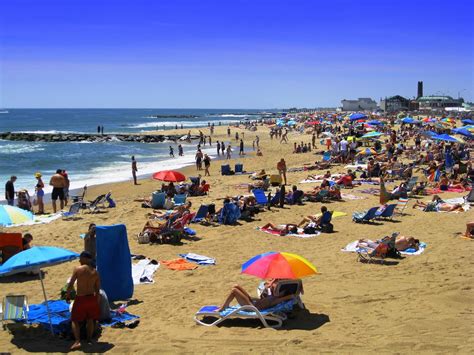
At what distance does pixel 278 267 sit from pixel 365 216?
6.40 m

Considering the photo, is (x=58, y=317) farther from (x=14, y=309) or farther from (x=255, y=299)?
(x=255, y=299)

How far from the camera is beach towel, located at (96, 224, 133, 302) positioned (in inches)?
284

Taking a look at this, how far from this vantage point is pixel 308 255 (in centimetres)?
961

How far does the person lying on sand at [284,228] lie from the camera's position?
1133 cm

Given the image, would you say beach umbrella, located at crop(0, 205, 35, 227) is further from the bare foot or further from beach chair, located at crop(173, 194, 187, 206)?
beach chair, located at crop(173, 194, 187, 206)

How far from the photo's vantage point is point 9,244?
870cm

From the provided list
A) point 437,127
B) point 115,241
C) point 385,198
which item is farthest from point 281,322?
point 437,127

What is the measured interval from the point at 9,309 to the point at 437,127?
3378 cm

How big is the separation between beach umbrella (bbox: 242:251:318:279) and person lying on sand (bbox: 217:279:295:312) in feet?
0.90

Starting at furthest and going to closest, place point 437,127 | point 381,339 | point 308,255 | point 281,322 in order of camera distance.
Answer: point 437,127
point 308,255
point 281,322
point 381,339

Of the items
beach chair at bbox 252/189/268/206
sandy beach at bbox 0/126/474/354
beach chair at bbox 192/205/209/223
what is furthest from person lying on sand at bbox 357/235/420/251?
beach chair at bbox 252/189/268/206

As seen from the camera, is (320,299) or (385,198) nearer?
(320,299)

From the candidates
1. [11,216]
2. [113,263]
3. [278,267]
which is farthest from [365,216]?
[11,216]

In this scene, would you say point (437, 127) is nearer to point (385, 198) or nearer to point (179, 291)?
point (385, 198)
